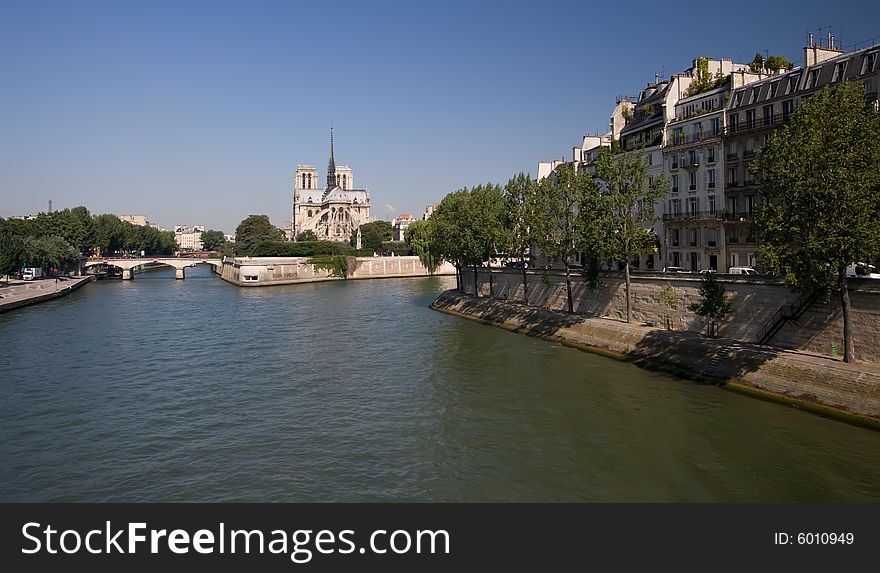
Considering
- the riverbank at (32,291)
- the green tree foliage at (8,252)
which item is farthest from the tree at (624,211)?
the green tree foliage at (8,252)

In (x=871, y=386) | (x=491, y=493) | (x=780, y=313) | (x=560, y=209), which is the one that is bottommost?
(x=491, y=493)

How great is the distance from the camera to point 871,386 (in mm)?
22250

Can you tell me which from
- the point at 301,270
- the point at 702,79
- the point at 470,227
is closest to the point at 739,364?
the point at 702,79

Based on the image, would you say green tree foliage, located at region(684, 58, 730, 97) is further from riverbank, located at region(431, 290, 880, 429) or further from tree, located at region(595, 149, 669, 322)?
riverbank, located at region(431, 290, 880, 429)

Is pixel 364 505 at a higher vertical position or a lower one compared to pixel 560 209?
lower

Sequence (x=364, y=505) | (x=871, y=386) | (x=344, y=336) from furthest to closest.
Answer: (x=344, y=336), (x=871, y=386), (x=364, y=505)

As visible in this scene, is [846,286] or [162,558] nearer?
[162,558]

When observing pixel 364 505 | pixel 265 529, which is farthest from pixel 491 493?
pixel 265 529

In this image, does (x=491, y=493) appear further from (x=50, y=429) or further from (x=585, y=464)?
(x=50, y=429)

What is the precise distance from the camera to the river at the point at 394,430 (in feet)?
59.1

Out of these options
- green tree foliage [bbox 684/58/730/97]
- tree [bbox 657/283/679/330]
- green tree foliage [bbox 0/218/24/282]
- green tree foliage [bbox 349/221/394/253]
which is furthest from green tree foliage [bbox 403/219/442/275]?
tree [bbox 657/283/679/330]

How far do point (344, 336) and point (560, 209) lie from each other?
59.4ft

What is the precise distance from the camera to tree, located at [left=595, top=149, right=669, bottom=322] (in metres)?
38.2

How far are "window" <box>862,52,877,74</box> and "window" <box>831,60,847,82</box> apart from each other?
1127 millimetres
